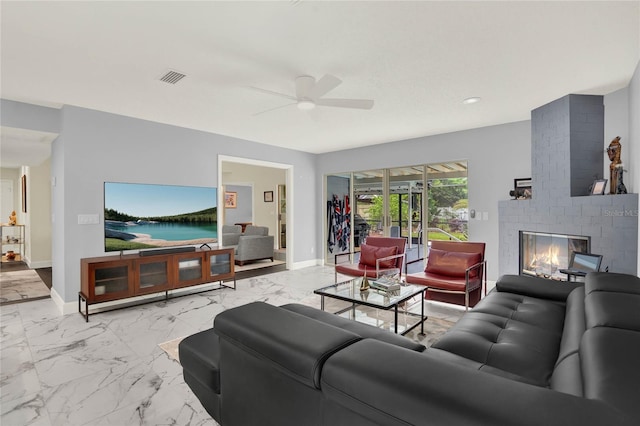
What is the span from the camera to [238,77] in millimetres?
3035

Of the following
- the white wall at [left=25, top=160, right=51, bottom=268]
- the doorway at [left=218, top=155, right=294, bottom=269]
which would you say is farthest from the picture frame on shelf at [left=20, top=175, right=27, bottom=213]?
the doorway at [left=218, top=155, right=294, bottom=269]

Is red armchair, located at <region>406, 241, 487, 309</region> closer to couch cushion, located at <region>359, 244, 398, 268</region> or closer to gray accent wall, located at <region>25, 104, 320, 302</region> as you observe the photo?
couch cushion, located at <region>359, 244, 398, 268</region>

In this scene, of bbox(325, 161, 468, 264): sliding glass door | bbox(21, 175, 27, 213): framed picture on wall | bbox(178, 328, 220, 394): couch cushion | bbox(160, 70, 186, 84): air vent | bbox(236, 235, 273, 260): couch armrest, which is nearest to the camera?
bbox(178, 328, 220, 394): couch cushion

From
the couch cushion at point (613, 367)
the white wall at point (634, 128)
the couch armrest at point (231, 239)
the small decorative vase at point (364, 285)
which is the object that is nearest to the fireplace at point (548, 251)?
the white wall at point (634, 128)

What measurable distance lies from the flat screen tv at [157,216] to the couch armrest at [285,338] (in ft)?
11.3

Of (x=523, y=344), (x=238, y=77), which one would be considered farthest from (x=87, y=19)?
(x=523, y=344)

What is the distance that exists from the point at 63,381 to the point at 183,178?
3039mm

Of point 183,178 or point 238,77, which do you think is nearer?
point 238,77

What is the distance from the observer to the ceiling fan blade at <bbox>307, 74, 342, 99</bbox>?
8.67 feet

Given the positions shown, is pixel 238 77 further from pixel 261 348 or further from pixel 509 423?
pixel 509 423

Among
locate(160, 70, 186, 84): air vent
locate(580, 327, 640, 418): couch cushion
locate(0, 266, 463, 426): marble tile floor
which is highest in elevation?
locate(160, 70, 186, 84): air vent

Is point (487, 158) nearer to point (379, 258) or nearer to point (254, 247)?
point (379, 258)

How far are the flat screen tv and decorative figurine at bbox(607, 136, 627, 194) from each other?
5018 millimetres

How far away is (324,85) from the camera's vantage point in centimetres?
278
